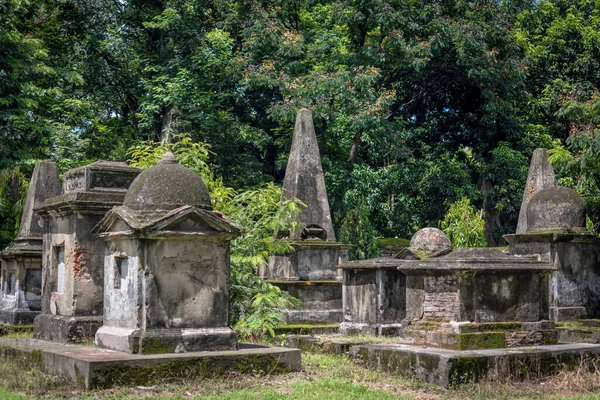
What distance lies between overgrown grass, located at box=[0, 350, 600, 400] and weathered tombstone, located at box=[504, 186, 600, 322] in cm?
483

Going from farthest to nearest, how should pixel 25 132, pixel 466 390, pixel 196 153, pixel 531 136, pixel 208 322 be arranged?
pixel 531 136 → pixel 25 132 → pixel 196 153 → pixel 208 322 → pixel 466 390

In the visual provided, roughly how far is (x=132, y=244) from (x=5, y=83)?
54.2 feet

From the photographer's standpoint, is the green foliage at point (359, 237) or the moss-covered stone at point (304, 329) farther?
the green foliage at point (359, 237)

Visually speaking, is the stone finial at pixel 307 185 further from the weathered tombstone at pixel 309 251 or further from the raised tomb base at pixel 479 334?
the raised tomb base at pixel 479 334

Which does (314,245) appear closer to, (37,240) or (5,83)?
(37,240)

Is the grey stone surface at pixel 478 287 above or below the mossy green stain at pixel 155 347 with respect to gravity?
above

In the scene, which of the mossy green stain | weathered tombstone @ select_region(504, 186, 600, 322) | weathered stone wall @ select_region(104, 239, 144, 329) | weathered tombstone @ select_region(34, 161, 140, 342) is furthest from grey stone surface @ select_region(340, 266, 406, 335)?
the mossy green stain

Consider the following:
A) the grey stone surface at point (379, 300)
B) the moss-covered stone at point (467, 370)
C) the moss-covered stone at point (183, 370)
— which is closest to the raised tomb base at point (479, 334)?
the moss-covered stone at point (467, 370)

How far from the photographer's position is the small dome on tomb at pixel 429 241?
1641 cm

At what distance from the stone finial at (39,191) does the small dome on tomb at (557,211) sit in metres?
9.79

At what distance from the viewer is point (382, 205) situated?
2934 cm

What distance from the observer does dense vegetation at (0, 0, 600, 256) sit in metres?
25.8

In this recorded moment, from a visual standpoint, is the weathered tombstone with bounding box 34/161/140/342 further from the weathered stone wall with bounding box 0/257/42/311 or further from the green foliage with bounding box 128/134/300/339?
the weathered stone wall with bounding box 0/257/42/311

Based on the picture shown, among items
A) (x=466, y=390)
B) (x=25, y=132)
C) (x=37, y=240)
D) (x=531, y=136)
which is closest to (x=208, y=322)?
(x=466, y=390)
